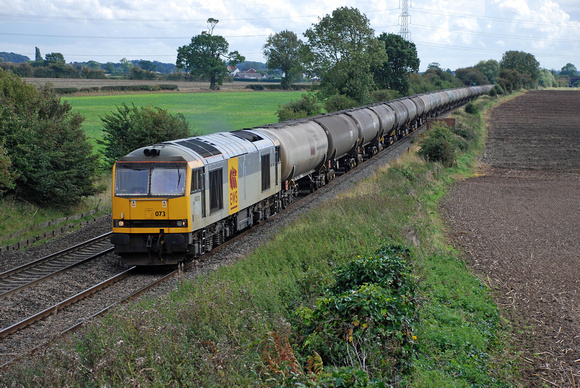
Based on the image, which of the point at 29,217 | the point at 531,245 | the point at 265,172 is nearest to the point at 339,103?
the point at 265,172

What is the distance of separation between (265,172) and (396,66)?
233 ft

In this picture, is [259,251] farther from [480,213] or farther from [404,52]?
[404,52]

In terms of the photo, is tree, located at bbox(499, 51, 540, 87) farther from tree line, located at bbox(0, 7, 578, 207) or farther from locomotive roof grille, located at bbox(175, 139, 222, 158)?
locomotive roof grille, located at bbox(175, 139, 222, 158)

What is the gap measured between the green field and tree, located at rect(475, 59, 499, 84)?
96695 mm

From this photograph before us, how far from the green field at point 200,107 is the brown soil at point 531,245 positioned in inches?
892

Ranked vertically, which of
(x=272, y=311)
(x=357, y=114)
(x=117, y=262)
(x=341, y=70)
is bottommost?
(x=117, y=262)

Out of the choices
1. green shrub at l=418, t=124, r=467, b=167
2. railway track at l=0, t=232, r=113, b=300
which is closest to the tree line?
railway track at l=0, t=232, r=113, b=300

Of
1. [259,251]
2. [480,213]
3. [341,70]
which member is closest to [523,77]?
[341,70]

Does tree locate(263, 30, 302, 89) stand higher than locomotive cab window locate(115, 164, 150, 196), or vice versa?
tree locate(263, 30, 302, 89)

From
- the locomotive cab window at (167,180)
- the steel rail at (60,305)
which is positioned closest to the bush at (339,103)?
the locomotive cab window at (167,180)

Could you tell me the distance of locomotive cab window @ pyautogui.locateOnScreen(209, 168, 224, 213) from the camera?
15.7 meters

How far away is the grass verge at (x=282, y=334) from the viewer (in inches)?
259

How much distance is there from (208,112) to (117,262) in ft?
173

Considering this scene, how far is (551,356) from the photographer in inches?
404
